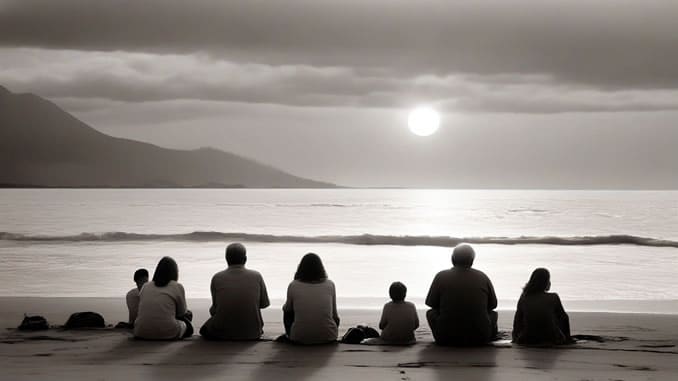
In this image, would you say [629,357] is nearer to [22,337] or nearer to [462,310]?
[462,310]

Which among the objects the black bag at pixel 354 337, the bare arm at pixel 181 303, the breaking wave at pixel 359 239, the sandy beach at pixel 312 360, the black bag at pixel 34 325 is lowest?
the sandy beach at pixel 312 360

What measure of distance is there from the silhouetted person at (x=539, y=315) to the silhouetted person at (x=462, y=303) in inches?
14.9

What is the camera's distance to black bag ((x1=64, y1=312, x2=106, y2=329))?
1083cm

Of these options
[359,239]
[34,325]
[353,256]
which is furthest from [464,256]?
[359,239]

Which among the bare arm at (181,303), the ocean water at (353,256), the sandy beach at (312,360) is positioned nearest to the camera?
the sandy beach at (312,360)

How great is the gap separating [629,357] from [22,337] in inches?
276

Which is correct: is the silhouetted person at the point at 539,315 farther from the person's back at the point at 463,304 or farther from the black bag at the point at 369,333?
the black bag at the point at 369,333

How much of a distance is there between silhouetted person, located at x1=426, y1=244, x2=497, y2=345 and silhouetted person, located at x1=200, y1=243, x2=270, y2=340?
1.95m

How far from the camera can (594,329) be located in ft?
38.1

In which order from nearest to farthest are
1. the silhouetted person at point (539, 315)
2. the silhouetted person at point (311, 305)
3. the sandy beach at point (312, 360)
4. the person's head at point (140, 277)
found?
the sandy beach at point (312, 360) → the silhouetted person at point (311, 305) → the silhouetted person at point (539, 315) → the person's head at point (140, 277)

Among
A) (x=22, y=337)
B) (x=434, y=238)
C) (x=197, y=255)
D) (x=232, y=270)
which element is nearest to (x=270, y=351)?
(x=232, y=270)

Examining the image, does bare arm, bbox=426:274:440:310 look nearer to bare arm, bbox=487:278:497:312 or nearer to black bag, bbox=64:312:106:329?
bare arm, bbox=487:278:497:312

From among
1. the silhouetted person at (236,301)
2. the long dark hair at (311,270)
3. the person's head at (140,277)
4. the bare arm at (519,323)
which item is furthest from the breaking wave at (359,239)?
the long dark hair at (311,270)

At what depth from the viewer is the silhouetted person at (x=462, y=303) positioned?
909 cm
